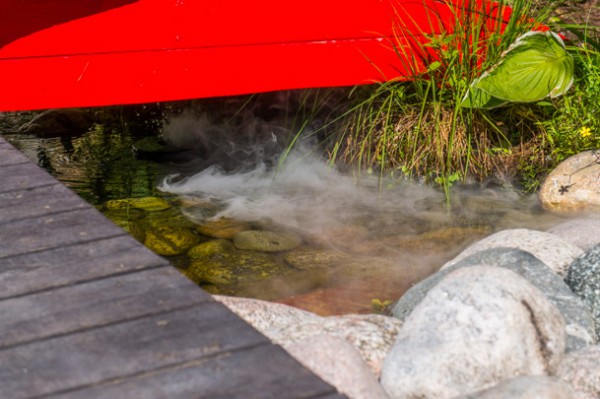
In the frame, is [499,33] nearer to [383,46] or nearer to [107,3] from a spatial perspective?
[383,46]

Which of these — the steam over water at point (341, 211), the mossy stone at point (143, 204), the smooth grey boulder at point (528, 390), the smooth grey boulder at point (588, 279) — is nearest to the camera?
the smooth grey boulder at point (528, 390)

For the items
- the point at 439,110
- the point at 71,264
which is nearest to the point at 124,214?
the point at 439,110

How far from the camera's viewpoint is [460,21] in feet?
16.6

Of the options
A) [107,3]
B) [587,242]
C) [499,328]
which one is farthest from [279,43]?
[499,328]

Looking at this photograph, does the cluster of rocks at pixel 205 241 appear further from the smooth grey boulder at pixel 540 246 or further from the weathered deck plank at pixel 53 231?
the weathered deck plank at pixel 53 231

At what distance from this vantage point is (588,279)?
335 cm

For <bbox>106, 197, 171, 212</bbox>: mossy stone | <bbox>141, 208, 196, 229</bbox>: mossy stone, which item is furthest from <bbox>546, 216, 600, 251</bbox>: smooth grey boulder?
<bbox>106, 197, 171, 212</bbox>: mossy stone

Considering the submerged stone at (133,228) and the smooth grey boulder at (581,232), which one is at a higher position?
the smooth grey boulder at (581,232)

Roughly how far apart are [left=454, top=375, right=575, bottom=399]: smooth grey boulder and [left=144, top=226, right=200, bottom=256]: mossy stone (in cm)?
232

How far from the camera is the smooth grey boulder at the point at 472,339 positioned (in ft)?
8.52

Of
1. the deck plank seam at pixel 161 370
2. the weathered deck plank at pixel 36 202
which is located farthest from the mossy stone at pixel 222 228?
the deck plank seam at pixel 161 370

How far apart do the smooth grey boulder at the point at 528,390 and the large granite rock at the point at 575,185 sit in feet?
8.12

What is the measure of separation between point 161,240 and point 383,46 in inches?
64.8

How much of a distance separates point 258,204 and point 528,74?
61.6 inches
